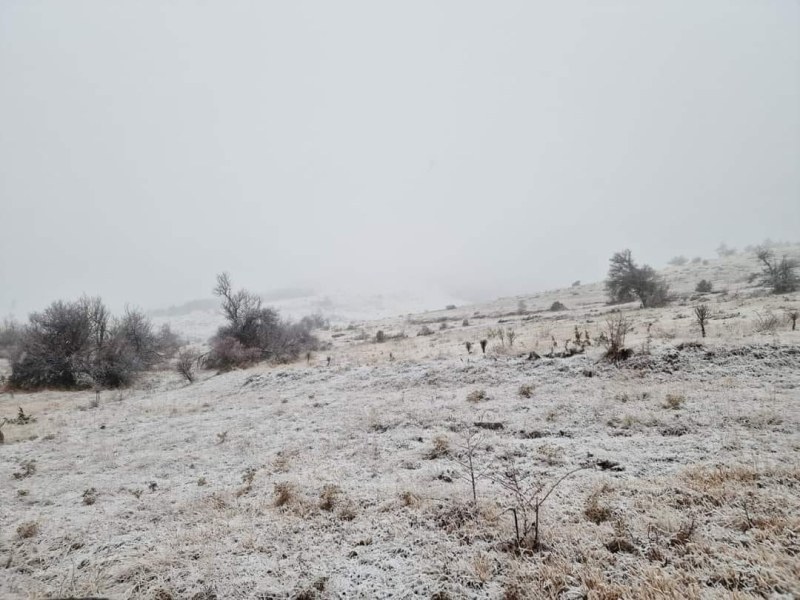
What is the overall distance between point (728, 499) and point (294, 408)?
1081 cm

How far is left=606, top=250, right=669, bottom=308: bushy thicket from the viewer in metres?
28.9

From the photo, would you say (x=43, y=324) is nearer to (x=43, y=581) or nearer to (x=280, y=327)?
(x=280, y=327)

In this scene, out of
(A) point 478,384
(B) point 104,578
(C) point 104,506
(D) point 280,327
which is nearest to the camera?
(B) point 104,578

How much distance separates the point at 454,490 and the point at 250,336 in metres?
26.2

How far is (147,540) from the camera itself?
5320mm

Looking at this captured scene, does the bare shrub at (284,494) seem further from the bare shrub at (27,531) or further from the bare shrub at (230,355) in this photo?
the bare shrub at (230,355)

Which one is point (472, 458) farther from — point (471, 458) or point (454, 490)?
point (454, 490)

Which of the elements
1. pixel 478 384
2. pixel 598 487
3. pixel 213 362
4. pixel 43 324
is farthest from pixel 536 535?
pixel 43 324

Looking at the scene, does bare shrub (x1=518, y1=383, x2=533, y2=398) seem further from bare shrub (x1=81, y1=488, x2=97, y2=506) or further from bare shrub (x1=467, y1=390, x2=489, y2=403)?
bare shrub (x1=81, y1=488, x2=97, y2=506)

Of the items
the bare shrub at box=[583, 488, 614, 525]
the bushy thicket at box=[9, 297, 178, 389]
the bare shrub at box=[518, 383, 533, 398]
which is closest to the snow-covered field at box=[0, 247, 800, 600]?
the bare shrub at box=[583, 488, 614, 525]

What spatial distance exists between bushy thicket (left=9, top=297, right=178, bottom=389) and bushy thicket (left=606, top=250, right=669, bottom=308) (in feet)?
126

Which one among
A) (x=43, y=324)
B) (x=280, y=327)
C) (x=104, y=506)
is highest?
(x=43, y=324)

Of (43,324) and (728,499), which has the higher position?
(43,324)

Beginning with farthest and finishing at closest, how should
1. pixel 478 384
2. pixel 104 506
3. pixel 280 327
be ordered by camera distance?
pixel 280 327
pixel 478 384
pixel 104 506
